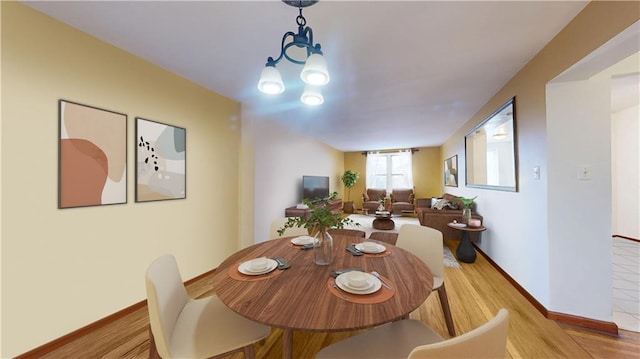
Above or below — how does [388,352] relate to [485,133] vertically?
below

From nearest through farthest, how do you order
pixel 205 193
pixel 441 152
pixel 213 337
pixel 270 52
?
pixel 213 337 → pixel 270 52 → pixel 205 193 → pixel 441 152

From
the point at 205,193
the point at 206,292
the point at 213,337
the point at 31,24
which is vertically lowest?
the point at 206,292

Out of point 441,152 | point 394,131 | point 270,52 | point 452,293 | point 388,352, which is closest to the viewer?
point 388,352

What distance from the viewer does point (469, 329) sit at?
1.80 meters

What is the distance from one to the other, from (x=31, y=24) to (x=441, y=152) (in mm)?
8443

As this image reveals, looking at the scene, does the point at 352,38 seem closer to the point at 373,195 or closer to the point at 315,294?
the point at 315,294

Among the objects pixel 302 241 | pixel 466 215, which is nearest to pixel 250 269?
pixel 302 241

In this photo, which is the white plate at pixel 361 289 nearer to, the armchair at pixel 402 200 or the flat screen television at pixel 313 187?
the flat screen television at pixel 313 187

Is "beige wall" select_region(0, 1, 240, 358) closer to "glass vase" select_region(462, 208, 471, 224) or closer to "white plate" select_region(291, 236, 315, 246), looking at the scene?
"white plate" select_region(291, 236, 315, 246)

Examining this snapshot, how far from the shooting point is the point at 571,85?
1877mm

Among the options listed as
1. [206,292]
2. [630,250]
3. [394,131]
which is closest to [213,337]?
[206,292]

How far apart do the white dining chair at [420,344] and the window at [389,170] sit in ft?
24.5

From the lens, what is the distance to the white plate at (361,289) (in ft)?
3.27

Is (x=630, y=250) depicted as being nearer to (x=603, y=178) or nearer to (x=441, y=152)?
(x=603, y=178)
